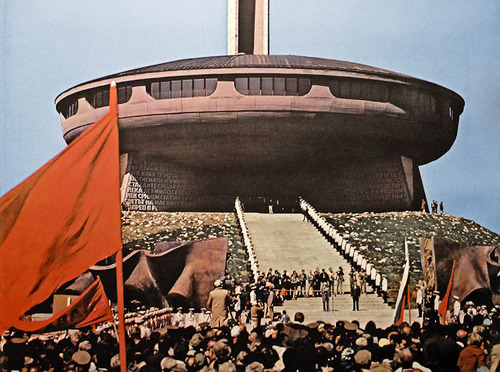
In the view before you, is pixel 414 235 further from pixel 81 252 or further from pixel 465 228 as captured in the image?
pixel 81 252

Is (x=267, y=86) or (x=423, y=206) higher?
(x=267, y=86)

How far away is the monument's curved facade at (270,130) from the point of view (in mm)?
35125

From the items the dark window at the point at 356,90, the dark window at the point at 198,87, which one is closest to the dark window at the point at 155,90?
the dark window at the point at 198,87

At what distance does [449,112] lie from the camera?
39.3 meters

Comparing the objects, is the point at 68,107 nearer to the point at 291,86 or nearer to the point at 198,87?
the point at 198,87

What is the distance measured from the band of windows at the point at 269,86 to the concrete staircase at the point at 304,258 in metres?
6.17

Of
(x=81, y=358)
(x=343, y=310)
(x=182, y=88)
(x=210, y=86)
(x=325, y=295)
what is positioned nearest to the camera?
(x=81, y=358)

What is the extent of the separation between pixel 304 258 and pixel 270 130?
37.7 feet

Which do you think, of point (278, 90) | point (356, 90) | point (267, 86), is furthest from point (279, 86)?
point (356, 90)

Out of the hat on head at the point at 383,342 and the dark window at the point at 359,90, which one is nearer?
the hat on head at the point at 383,342

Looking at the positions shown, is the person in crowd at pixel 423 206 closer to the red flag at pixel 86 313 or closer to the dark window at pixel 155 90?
the dark window at pixel 155 90

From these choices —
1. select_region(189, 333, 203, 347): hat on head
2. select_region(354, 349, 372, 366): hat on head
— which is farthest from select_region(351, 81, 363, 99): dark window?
select_region(354, 349, 372, 366): hat on head

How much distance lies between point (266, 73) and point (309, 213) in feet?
24.4

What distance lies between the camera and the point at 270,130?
35406 millimetres
